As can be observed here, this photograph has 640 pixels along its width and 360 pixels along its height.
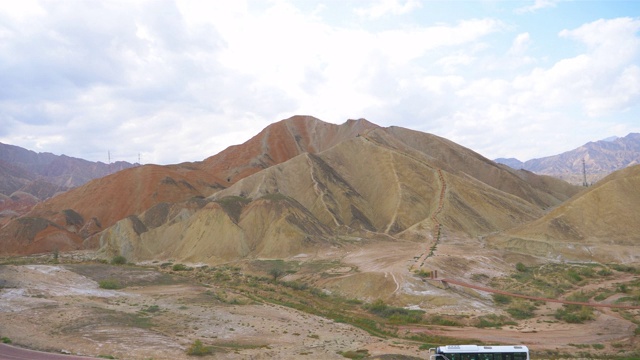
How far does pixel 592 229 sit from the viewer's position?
207 feet

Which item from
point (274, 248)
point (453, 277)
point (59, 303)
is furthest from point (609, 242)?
point (59, 303)

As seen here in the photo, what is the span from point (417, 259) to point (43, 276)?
3846 centimetres

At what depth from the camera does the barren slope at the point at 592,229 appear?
5938 cm

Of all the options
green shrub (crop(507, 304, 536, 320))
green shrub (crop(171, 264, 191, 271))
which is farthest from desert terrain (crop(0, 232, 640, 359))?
green shrub (crop(171, 264, 191, 271))

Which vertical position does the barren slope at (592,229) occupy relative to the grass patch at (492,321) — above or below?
above

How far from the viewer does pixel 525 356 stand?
21.1m

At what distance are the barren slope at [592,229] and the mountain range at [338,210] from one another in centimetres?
14

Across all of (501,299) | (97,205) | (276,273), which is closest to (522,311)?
(501,299)

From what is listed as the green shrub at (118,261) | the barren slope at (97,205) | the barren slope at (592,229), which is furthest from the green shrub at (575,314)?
the barren slope at (97,205)

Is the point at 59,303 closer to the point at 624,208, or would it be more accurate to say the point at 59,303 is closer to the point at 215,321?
the point at 215,321

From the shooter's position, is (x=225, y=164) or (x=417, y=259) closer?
(x=417, y=259)

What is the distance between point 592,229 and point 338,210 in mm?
39543

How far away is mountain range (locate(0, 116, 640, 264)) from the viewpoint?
65500 mm

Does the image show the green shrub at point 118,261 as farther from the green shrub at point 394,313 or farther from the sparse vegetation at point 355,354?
the sparse vegetation at point 355,354
